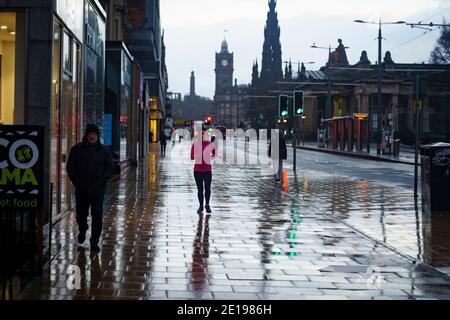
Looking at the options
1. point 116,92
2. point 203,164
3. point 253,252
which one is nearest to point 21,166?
point 253,252

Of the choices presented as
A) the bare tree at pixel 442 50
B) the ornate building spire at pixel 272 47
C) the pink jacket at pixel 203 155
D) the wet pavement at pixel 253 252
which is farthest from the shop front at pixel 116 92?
the ornate building spire at pixel 272 47

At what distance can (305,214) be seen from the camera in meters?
14.0

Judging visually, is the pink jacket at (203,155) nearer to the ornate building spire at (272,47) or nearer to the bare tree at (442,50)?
the bare tree at (442,50)

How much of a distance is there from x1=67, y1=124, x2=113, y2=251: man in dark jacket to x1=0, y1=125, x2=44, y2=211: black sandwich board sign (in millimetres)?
1595

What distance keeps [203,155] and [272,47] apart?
157210mm

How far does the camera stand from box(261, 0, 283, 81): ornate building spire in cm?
16312

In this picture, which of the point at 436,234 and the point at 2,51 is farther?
the point at 2,51

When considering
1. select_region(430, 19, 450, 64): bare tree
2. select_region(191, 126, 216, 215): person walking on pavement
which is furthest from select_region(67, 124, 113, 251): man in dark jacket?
select_region(430, 19, 450, 64): bare tree

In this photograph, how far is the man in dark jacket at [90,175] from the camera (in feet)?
31.3

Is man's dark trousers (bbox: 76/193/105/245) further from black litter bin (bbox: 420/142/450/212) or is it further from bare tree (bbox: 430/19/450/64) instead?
bare tree (bbox: 430/19/450/64)

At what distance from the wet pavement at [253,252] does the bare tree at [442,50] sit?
2062 inches

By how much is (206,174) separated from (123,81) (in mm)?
14665

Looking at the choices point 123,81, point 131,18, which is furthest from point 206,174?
point 131,18
